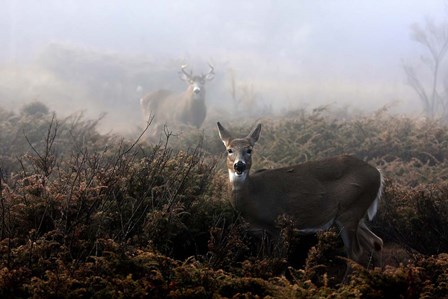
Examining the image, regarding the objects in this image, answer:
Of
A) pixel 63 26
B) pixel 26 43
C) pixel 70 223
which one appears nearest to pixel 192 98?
pixel 70 223

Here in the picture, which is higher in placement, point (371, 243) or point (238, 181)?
point (238, 181)

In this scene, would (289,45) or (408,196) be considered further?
(289,45)

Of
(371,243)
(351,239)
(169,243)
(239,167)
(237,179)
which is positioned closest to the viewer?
(169,243)

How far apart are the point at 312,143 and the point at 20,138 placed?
301 inches

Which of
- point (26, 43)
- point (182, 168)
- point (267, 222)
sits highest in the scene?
point (26, 43)

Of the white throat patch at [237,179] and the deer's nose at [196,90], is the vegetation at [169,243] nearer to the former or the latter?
the white throat patch at [237,179]

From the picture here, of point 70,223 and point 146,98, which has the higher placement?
point 146,98

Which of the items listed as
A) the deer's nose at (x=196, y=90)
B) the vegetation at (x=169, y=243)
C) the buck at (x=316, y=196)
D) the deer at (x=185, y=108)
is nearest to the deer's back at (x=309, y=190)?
the buck at (x=316, y=196)

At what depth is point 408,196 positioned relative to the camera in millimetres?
6926

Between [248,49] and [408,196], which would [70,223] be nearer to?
[408,196]

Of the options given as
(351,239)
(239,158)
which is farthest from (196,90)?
(351,239)

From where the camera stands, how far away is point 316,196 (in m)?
5.91

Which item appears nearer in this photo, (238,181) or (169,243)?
(169,243)

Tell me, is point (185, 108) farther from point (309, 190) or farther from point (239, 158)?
point (309, 190)
